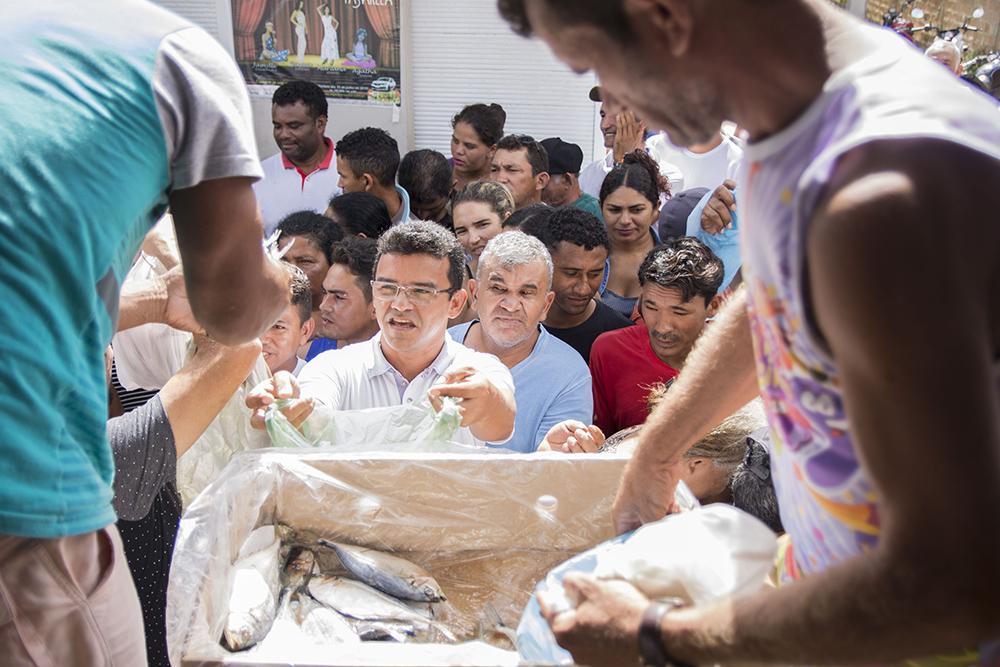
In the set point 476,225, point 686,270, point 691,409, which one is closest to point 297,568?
point 691,409

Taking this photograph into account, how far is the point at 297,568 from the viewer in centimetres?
178

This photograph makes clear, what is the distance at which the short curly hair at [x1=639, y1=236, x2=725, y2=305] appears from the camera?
337 centimetres

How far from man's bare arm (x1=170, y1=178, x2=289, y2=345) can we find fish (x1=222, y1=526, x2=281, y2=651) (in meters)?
0.49

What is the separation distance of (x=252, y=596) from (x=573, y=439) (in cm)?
96

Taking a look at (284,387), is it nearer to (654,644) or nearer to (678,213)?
(654,644)

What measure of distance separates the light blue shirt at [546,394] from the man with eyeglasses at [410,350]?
0.33 meters

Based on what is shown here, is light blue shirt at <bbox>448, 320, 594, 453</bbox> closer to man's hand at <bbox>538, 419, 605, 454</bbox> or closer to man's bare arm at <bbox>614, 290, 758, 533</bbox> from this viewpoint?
man's hand at <bbox>538, 419, 605, 454</bbox>

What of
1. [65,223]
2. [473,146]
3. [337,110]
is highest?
[65,223]

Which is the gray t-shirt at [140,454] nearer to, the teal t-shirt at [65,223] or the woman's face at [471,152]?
the teal t-shirt at [65,223]

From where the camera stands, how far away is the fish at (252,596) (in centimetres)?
150

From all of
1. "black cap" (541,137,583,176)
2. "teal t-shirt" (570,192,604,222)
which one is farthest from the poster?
"teal t-shirt" (570,192,604,222)

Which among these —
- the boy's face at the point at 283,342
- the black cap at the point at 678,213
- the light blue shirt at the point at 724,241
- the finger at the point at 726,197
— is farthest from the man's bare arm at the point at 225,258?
the black cap at the point at 678,213

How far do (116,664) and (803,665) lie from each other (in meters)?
0.96

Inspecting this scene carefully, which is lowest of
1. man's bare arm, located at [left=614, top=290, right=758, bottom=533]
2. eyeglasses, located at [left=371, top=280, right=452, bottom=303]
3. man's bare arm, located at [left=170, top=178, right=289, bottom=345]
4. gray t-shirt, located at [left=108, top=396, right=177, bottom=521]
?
eyeglasses, located at [left=371, top=280, right=452, bottom=303]
